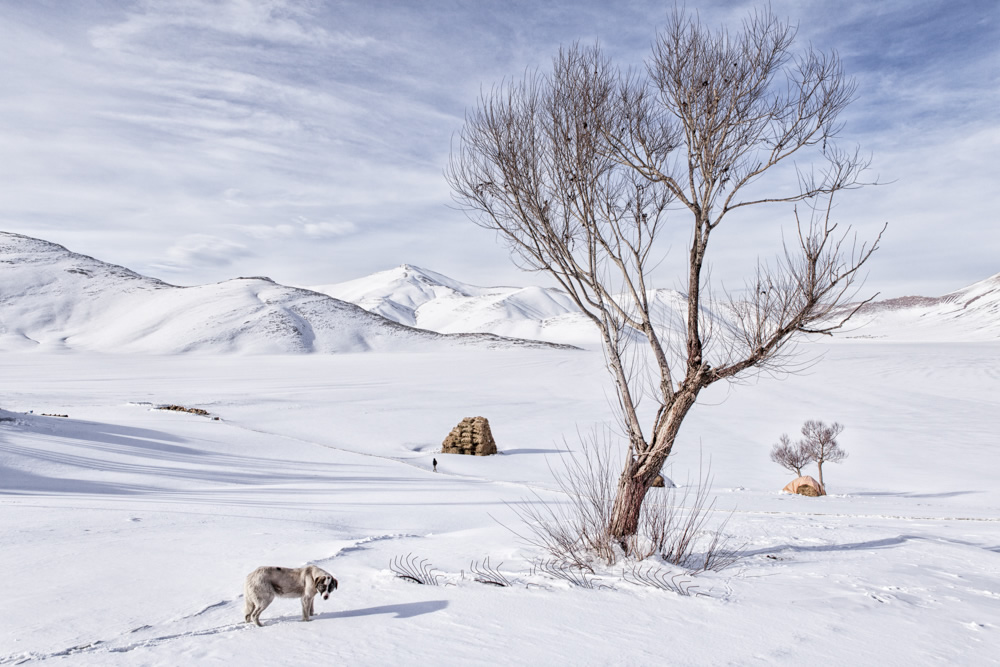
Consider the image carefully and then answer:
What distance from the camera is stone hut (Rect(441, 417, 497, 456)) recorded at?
2505 cm

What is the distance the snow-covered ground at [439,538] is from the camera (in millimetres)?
3219

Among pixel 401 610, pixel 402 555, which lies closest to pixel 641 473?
pixel 402 555

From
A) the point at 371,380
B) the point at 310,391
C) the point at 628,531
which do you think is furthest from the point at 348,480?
the point at 371,380

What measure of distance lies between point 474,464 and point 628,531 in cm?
1841

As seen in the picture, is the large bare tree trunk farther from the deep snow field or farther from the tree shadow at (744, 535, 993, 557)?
the tree shadow at (744, 535, 993, 557)

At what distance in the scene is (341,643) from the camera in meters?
3.04

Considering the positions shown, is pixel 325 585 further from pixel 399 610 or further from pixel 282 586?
pixel 399 610

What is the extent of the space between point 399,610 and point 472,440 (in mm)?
21826

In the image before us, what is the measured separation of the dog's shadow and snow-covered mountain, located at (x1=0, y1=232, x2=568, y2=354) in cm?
7959

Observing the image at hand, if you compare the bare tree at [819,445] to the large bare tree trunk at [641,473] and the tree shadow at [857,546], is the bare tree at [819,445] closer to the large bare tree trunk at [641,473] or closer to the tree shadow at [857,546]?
the tree shadow at [857,546]

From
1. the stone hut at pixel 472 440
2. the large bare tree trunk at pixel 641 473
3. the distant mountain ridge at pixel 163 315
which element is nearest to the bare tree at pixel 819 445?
the stone hut at pixel 472 440

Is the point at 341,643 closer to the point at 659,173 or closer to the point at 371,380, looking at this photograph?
the point at 659,173

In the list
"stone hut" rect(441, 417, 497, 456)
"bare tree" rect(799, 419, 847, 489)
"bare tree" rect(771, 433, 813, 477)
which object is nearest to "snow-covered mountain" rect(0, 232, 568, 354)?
"stone hut" rect(441, 417, 497, 456)

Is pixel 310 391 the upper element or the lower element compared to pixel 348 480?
upper
